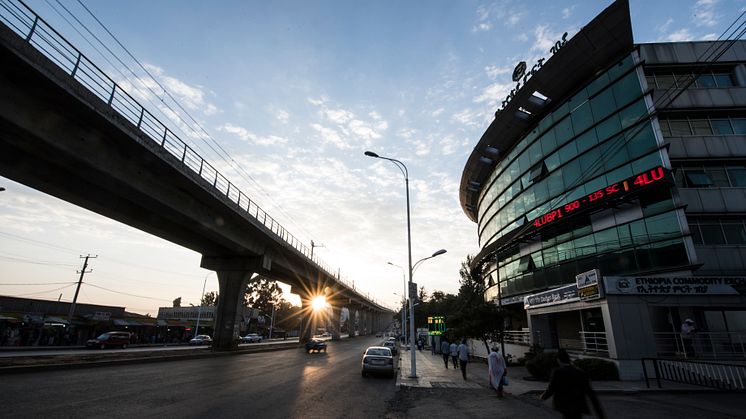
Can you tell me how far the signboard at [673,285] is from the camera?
50.5 feet

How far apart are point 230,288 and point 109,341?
1166 cm

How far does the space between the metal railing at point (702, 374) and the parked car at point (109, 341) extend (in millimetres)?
38285

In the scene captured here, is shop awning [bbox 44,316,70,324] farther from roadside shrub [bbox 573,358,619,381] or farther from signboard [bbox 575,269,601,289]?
signboard [bbox 575,269,601,289]

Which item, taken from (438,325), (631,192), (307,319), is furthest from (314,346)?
(631,192)

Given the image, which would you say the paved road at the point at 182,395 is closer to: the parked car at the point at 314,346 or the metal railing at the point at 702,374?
the metal railing at the point at 702,374

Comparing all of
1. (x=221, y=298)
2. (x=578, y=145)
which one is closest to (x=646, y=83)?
(x=578, y=145)

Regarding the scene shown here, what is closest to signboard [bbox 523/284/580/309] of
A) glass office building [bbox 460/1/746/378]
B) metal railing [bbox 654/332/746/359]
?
glass office building [bbox 460/1/746/378]

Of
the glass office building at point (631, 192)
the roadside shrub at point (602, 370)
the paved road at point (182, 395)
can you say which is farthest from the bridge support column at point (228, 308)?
the roadside shrub at point (602, 370)

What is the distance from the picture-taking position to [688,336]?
594 inches

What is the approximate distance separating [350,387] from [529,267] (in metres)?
19.9

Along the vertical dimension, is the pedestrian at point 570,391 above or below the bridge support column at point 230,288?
below

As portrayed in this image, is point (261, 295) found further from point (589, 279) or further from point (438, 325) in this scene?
point (589, 279)

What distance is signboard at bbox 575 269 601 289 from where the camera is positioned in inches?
626

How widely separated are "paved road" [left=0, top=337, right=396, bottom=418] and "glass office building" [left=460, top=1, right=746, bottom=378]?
11839 millimetres
